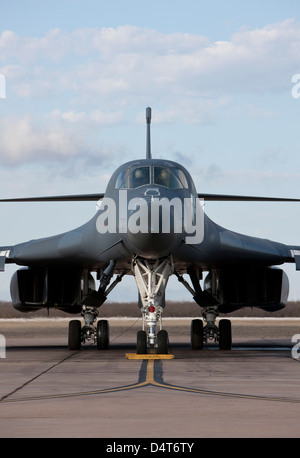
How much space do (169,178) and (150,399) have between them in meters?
7.67

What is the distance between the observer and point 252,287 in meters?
19.5

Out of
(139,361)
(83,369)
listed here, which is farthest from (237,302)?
(83,369)

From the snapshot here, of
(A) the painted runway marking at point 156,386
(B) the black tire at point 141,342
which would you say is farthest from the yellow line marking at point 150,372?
(B) the black tire at point 141,342

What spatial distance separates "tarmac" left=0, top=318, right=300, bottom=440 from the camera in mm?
6316

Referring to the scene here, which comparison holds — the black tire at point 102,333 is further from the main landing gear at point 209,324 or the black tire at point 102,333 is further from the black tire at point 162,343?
the black tire at point 162,343

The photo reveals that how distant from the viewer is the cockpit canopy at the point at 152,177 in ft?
50.8

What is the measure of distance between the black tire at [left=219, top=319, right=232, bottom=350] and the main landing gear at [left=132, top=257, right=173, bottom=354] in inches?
125

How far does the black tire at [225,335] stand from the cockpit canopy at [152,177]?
4.41 metres

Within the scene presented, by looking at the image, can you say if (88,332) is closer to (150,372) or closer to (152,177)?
(152,177)

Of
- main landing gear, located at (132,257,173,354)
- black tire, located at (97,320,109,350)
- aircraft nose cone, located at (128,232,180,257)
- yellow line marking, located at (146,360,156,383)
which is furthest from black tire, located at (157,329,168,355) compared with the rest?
black tire, located at (97,320,109,350)

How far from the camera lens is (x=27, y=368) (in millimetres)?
13250

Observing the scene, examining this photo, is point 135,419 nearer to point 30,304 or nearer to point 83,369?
point 83,369

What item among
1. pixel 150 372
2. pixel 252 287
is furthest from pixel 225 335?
pixel 150 372
